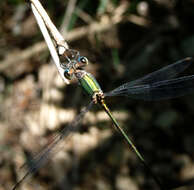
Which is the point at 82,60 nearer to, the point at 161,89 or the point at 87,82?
the point at 87,82

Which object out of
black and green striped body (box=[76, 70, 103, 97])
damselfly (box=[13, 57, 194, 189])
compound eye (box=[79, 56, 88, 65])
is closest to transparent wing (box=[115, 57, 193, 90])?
damselfly (box=[13, 57, 194, 189])

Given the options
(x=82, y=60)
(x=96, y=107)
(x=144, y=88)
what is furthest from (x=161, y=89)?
(x=96, y=107)

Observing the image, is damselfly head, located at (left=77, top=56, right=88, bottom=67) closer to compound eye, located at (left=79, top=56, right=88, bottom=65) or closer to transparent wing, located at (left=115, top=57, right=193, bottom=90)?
compound eye, located at (left=79, top=56, right=88, bottom=65)

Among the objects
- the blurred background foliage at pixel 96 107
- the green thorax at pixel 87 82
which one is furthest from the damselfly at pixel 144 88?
the blurred background foliage at pixel 96 107

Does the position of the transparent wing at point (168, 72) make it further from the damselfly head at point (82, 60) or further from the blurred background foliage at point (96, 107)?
the blurred background foliage at point (96, 107)

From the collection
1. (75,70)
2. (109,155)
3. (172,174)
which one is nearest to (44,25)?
(75,70)
